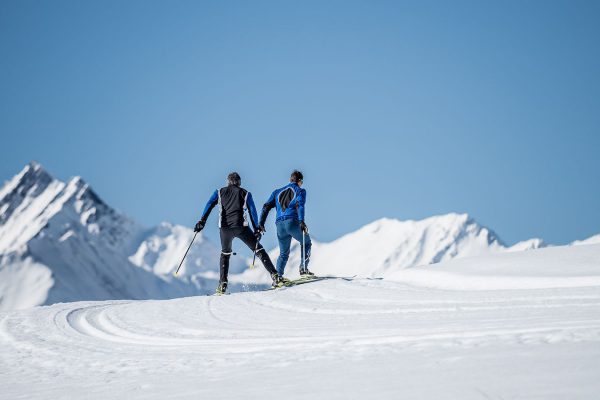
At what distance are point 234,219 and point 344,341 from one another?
22.0 ft

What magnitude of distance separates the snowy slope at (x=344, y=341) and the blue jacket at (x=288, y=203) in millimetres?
1769

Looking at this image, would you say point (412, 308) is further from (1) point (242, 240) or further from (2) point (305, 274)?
(2) point (305, 274)

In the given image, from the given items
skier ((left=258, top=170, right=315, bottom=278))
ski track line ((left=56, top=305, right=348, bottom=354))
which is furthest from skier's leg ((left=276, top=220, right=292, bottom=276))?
ski track line ((left=56, top=305, right=348, bottom=354))

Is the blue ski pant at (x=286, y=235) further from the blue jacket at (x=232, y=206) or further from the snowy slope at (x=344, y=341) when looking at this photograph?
the snowy slope at (x=344, y=341)

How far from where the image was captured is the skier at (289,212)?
47.8 ft

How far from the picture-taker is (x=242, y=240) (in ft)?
46.5

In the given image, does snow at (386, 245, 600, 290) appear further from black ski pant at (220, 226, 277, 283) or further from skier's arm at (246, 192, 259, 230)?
skier's arm at (246, 192, 259, 230)

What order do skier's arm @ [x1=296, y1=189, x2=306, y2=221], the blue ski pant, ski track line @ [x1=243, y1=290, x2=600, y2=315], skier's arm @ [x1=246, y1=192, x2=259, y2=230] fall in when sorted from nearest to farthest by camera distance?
ski track line @ [x1=243, y1=290, x2=600, y2=315], skier's arm @ [x1=246, y1=192, x2=259, y2=230], skier's arm @ [x1=296, y1=189, x2=306, y2=221], the blue ski pant

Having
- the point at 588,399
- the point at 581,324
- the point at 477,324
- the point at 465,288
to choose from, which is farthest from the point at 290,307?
the point at 588,399

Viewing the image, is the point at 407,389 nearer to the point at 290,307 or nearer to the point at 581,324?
the point at 581,324

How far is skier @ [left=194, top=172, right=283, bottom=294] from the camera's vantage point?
13977 mm

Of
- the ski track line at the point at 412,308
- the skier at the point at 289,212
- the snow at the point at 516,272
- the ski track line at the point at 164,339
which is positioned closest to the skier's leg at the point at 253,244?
A: the skier at the point at 289,212

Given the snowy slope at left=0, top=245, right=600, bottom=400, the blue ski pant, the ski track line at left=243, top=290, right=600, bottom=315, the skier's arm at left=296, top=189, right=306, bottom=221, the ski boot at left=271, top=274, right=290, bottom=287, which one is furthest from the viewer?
the blue ski pant

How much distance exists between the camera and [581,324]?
22.8ft
